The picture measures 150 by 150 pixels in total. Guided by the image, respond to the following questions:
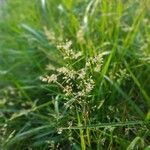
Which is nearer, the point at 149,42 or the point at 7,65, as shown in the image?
the point at 149,42

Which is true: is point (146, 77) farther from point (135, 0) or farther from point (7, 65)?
point (7, 65)

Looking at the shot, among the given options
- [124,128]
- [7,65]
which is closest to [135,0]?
[7,65]

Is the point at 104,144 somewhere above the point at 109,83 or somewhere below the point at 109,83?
below

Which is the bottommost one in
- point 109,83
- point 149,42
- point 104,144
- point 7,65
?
point 104,144

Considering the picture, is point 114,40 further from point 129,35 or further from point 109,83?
point 109,83

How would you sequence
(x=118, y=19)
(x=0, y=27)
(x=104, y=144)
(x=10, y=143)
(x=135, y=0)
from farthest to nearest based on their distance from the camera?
1. (x=0, y=27)
2. (x=135, y=0)
3. (x=118, y=19)
4. (x=10, y=143)
5. (x=104, y=144)

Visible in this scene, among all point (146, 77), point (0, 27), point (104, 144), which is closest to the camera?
point (104, 144)
